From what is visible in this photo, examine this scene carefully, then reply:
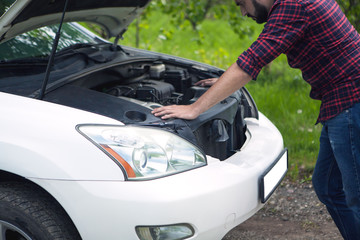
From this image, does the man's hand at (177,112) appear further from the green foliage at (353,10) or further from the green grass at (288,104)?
the green foliage at (353,10)

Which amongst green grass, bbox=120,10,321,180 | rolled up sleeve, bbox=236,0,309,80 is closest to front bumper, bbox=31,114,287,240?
rolled up sleeve, bbox=236,0,309,80

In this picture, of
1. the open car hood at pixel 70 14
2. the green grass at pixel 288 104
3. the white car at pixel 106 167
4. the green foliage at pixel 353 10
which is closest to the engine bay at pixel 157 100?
the white car at pixel 106 167

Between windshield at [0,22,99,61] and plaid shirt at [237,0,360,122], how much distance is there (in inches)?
56.5

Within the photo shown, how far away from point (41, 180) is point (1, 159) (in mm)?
211

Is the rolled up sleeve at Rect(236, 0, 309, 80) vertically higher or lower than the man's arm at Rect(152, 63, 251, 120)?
higher

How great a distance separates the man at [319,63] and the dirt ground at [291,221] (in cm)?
76

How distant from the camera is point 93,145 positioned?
214 centimetres

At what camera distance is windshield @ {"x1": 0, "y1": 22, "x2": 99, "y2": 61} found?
3115 mm

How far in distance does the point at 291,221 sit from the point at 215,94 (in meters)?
1.46

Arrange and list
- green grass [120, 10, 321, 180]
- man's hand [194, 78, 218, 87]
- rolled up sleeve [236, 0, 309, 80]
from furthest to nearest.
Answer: green grass [120, 10, 321, 180] < man's hand [194, 78, 218, 87] < rolled up sleeve [236, 0, 309, 80]

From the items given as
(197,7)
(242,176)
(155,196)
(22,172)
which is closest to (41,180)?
(22,172)

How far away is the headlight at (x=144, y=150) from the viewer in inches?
85.0

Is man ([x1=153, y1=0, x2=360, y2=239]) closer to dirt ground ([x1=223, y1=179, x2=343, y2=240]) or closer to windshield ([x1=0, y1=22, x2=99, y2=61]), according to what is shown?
dirt ground ([x1=223, y1=179, x2=343, y2=240])

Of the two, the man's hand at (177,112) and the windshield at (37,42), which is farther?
the windshield at (37,42)
